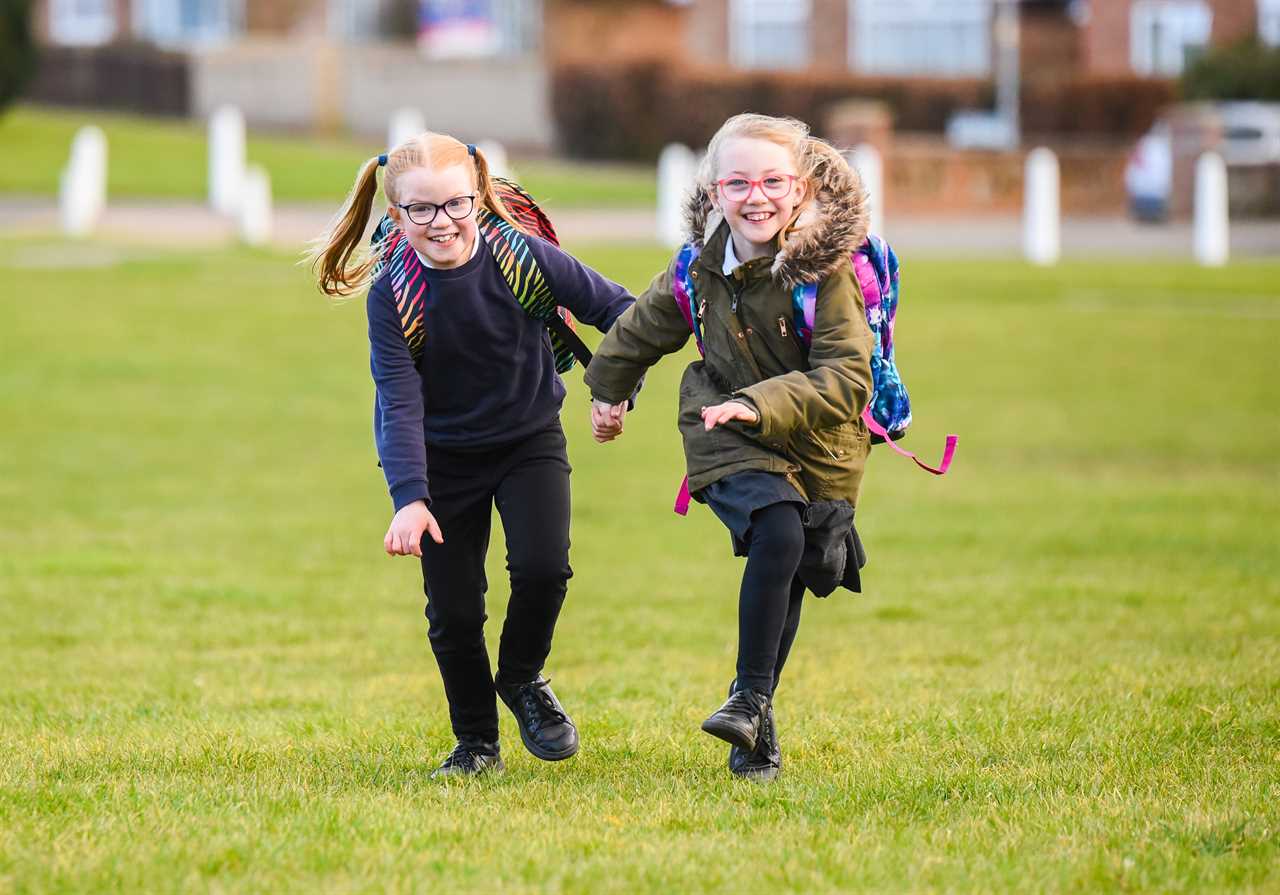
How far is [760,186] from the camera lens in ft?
16.5

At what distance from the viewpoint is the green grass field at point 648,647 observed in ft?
14.4

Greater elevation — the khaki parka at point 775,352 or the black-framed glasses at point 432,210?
the black-framed glasses at point 432,210

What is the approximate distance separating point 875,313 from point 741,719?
3.55 feet

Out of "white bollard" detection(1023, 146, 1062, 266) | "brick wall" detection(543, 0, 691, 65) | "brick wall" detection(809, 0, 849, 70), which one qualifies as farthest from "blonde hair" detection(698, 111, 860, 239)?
"brick wall" detection(809, 0, 849, 70)

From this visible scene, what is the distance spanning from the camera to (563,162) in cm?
4003

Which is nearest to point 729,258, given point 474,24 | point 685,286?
point 685,286

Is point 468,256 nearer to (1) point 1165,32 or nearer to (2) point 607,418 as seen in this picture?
(2) point 607,418

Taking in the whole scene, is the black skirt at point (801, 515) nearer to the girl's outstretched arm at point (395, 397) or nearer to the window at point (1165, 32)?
the girl's outstretched arm at point (395, 397)

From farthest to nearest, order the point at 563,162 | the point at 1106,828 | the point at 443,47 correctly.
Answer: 1. the point at 443,47
2. the point at 563,162
3. the point at 1106,828

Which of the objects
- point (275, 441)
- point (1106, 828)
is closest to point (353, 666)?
point (1106, 828)

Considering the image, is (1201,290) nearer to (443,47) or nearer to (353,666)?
(353,666)

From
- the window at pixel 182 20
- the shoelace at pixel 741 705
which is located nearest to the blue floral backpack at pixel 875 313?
the shoelace at pixel 741 705

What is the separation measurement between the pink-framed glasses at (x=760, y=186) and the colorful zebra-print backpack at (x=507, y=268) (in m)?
0.60

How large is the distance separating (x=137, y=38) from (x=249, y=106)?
531cm
